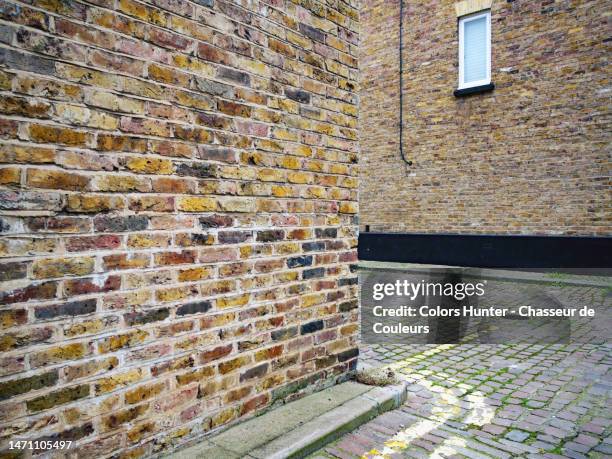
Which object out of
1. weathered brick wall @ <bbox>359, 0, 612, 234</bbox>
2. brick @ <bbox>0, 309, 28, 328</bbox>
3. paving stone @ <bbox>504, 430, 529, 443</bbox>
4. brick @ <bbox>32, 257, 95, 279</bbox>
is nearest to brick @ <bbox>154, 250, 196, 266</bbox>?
brick @ <bbox>32, 257, 95, 279</bbox>

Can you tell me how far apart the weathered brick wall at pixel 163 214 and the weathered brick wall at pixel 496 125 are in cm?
760

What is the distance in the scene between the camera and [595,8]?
27.1ft

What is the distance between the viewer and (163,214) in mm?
2027

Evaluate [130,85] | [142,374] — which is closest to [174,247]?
[142,374]

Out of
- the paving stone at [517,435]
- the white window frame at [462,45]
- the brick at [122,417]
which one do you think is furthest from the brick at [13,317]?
the white window frame at [462,45]

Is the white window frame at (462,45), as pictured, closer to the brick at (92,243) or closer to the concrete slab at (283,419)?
the concrete slab at (283,419)

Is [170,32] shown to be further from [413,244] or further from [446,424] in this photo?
[413,244]

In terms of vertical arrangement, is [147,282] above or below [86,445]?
above

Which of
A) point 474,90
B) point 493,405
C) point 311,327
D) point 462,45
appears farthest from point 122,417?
point 462,45

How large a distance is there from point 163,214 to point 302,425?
142cm

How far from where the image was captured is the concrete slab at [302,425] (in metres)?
2.15

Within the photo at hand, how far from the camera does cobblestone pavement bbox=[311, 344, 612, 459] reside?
255 cm

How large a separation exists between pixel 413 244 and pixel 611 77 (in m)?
5.29

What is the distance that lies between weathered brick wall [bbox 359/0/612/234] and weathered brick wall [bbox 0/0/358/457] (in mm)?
7595
